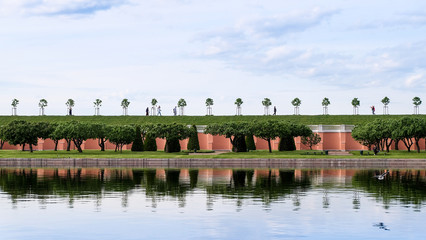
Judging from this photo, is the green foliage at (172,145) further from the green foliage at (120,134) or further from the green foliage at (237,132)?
the green foliage at (237,132)

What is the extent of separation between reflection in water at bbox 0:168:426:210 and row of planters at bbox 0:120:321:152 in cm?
2621

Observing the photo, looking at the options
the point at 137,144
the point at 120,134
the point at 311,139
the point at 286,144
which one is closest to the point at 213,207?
the point at 120,134

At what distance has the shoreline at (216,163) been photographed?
218ft

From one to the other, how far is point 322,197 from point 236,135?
1987 inches

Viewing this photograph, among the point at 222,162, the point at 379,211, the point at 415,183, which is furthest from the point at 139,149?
the point at 379,211

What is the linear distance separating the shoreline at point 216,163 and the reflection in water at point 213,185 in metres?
7.44

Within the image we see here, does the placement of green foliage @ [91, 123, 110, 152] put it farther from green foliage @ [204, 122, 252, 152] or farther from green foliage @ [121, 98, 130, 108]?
green foliage @ [121, 98, 130, 108]

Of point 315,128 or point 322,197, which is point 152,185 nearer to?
point 322,197

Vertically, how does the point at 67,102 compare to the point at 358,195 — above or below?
above

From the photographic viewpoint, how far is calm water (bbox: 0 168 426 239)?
24.7 metres

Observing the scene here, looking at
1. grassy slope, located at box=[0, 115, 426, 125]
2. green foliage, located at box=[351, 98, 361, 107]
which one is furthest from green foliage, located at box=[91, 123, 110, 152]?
green foliage, located at box=[351, 98, 361, 107]

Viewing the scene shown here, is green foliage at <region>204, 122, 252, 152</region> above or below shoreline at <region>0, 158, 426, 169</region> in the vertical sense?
above

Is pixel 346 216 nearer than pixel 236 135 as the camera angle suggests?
Yes

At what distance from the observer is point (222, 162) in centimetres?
6925
